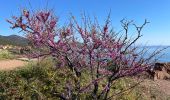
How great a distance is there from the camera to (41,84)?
12.0 meters

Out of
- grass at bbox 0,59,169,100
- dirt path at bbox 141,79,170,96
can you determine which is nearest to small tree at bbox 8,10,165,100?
grass at bbox 0,59,169,100

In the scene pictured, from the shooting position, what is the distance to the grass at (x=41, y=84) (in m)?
11.2

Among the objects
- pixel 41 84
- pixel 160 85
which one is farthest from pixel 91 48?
pixel 160 85

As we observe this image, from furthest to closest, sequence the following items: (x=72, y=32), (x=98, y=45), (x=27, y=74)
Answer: (x=27, y=74) → (x=72, y=32) → (x=98, y=45)

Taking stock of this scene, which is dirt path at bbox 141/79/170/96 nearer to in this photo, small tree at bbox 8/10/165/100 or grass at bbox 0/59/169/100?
grass at bbox 0/59/169/100

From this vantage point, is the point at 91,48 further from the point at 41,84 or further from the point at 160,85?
the point at 160,85

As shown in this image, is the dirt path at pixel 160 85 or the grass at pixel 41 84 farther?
the dirt path at pixel 160 85

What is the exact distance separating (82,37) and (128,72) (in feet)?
4.04

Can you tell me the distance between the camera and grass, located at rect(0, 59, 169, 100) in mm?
11172

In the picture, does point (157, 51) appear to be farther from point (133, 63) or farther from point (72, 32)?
point (72, 32)

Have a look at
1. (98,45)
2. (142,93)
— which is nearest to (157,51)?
(98,45)

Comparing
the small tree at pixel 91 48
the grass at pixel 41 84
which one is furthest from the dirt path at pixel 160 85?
the small tree at pixel 91 48

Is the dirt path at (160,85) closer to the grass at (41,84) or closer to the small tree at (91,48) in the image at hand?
the grass at (41,84)

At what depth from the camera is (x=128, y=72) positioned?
797 centimetres
